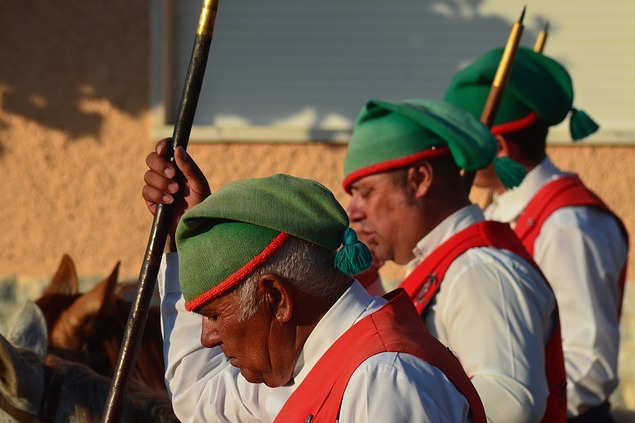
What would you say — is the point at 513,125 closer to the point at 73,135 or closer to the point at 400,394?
the point at 400,394

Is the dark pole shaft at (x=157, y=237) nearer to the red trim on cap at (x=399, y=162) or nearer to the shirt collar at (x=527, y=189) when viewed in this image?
the red trim on cap at (x=399, y=162)

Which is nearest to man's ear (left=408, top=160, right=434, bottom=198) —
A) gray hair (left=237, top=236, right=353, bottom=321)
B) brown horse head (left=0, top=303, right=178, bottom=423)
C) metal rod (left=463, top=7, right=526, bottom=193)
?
metal rod (left=463, top=7, right=526, bottom=193)

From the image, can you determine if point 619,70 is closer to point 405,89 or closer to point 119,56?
point 405,89

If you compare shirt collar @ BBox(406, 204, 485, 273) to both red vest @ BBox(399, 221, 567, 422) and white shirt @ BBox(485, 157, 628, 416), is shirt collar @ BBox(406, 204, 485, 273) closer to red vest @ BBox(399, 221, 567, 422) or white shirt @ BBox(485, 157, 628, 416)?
red vest @ BBox(399, 221, 567, 422)

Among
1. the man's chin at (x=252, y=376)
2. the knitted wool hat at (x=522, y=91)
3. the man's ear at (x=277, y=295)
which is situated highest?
the knitted wool hat at (x=522, y=91)

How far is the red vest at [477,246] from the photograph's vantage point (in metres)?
3.55

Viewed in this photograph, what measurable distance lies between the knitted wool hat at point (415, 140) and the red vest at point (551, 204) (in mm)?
1031

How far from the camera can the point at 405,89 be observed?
845cm

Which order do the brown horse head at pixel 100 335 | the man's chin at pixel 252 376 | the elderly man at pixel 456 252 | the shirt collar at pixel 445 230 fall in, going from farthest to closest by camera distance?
the brown horse head at pixel 100 335, the shirt collar at pixel 445 230, the elderly man at pixel 456 252, the man's chin at pixel 252 376

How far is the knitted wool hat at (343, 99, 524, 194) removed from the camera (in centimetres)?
374

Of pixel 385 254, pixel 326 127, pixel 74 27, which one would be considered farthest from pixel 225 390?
pixel 74 27

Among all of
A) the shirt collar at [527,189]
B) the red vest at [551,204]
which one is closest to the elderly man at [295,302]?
the red vest at [551,204]

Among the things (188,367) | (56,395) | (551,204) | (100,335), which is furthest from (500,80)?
(56,395)

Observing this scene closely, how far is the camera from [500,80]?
4.55 metres
